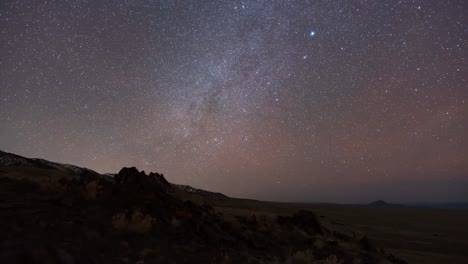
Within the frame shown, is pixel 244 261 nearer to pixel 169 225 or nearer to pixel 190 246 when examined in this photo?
pixel 190 246

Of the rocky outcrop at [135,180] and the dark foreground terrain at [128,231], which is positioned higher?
the rocky outcrop at [135,180]

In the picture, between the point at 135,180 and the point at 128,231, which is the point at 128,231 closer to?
the point at 128,231

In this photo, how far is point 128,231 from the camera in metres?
11.2

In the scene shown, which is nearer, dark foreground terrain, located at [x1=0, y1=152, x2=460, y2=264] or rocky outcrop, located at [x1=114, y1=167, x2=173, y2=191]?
dark foreground terrain, located at [x1=0, y1=152, x2=460, y2=264]

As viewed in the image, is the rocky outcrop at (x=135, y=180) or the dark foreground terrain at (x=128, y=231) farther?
the rocky outcrop at (x=135, y=180)

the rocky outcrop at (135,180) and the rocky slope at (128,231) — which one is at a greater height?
the rocky outcrop at (135,180)

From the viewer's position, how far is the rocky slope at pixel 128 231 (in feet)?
30.1

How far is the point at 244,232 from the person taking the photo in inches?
590

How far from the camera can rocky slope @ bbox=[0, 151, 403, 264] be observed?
9.18m

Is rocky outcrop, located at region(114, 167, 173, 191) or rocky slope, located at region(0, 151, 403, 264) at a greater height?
rocky outcrop, located at region(114, 167, 173, 191)

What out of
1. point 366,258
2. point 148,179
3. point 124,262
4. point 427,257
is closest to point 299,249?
point 366,258

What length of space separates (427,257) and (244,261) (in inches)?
719

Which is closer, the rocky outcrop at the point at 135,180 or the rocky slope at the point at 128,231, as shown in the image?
the rocky slope at the point at 128,231

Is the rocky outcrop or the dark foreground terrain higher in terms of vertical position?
the rocky outcrop
